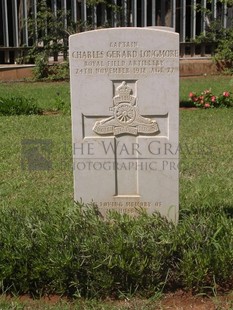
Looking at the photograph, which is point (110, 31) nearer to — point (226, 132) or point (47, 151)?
point (47, 151)

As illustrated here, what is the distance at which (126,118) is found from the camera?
4543mm

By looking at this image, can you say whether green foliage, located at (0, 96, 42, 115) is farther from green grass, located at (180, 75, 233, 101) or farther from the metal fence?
the metal fence

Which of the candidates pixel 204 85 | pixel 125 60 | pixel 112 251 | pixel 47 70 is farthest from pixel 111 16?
pixel 112 251

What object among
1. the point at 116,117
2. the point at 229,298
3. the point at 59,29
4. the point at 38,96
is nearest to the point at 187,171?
the point at 116,117

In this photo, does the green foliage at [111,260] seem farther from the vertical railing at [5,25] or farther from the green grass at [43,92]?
the vertical railing at [5,25]

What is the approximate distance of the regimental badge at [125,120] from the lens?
450 cm

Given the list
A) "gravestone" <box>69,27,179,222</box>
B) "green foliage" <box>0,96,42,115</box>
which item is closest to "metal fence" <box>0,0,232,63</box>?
"green foliage" <box>0,96,42,115</box>

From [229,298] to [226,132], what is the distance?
527 centimetres

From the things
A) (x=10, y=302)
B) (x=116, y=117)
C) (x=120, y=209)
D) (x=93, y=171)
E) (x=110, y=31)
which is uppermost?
(x=110, y=31)

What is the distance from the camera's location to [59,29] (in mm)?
17656

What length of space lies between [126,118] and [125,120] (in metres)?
0.02

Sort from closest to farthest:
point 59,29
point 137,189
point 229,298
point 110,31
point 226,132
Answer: point 229,298, point 110,31, point 137,189, point 226,132, point 59,29

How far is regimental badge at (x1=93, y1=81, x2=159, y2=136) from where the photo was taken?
4496mm

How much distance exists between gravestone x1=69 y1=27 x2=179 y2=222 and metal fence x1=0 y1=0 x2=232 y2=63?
13.6 m
